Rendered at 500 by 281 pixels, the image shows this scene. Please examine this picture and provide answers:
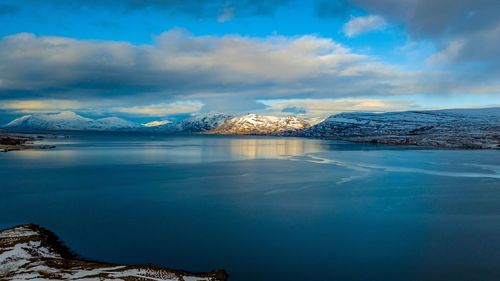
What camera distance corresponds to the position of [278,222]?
26141 millimetres

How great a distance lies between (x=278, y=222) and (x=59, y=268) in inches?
549

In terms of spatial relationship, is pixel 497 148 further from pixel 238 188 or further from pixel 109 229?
pixel 109 229

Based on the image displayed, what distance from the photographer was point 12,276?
15.8 metres

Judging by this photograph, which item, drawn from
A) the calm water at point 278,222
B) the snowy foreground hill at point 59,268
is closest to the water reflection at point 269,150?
the calm water at point 278,222

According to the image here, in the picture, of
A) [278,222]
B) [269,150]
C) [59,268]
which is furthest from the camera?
[269,150]

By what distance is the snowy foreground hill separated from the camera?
631 inches

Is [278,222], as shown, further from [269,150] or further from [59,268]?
[269,150]

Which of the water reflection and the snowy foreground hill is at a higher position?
the water reflection

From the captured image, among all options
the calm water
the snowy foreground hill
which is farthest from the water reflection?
the snowy foreground hill

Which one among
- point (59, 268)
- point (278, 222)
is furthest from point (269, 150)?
point (59, 268)

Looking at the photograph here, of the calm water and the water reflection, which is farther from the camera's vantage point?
the water reflection

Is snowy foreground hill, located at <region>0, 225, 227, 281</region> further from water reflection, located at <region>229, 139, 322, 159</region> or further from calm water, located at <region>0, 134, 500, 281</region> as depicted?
water reflection, located at <region>229, 139, 322, 159</region>

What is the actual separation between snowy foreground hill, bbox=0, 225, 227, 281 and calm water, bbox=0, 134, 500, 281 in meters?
1.34

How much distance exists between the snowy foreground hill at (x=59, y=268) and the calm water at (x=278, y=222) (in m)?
1.34
